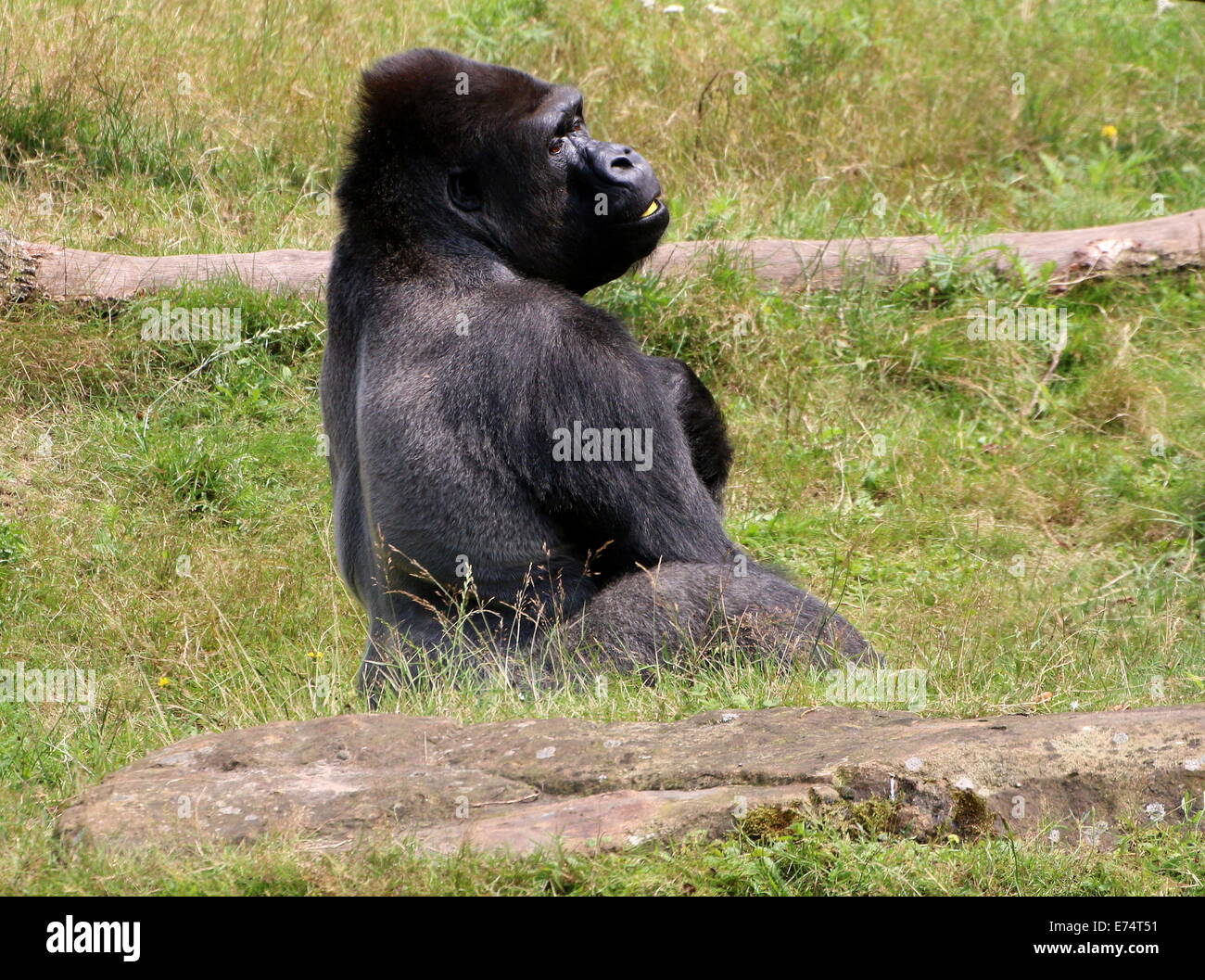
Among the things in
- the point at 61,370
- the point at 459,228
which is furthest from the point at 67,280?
the point at 459,228

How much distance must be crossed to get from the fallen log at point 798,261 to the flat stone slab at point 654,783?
14.9 feet

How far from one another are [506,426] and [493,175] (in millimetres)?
896

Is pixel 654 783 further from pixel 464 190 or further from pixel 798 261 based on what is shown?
pixel 798 261

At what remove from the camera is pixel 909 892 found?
2.77 metres

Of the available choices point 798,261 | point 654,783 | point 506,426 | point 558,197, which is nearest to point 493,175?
point 558,197

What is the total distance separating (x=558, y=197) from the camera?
4840 millimetres

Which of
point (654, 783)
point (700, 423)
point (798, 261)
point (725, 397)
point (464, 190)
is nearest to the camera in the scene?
point (654, 783)

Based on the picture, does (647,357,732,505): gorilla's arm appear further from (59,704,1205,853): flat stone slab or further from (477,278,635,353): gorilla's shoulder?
(59,704,1205,853): flat stone slab

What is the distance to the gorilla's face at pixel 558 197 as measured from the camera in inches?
187

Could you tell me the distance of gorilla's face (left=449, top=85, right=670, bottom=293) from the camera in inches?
187

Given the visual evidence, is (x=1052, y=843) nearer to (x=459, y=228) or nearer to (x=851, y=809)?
(x=851, y=809)

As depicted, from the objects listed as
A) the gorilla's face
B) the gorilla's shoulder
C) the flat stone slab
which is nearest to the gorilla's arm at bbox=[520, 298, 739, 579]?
the gorilla's shoulder

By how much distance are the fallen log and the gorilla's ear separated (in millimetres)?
2874
